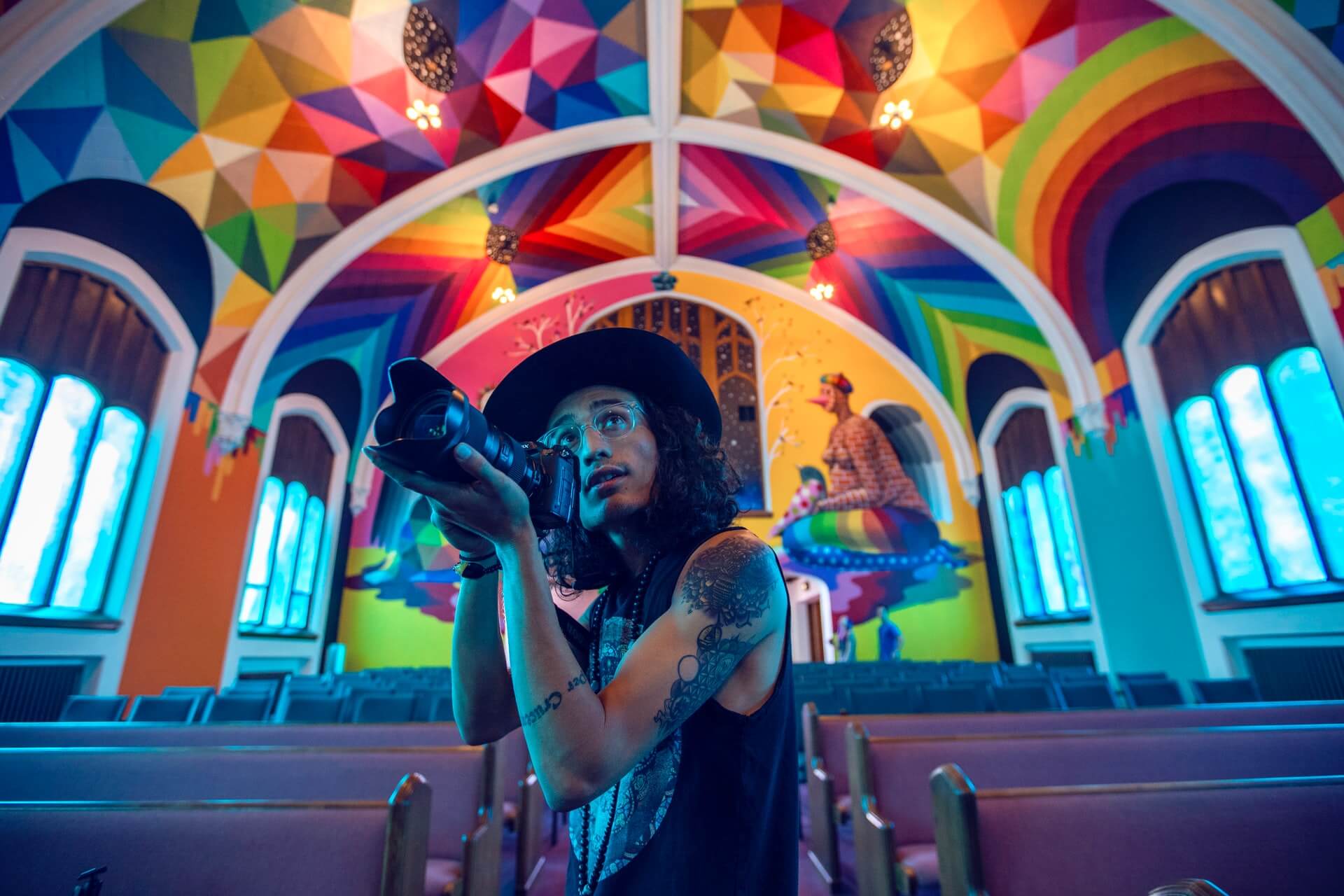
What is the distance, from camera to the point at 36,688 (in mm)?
4289

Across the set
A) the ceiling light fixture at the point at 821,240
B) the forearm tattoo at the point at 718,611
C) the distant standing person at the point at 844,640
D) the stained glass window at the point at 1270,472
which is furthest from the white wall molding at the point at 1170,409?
the forearm tattoo at the point at 718,611

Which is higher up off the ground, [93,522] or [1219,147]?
[1219,147]

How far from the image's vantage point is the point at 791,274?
9930 millimetres

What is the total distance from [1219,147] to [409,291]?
8501 mm

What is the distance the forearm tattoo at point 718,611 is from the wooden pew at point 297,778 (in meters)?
1.40

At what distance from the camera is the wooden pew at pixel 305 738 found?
2402 mm

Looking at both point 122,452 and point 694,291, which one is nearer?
point 122,452

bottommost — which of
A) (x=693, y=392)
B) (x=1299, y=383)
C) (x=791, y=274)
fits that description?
(x=693, y=392)

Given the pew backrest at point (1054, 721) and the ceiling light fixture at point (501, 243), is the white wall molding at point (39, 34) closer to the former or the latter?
the ceiling light fixture at point (501, 243)

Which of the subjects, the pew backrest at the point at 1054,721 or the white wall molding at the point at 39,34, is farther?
the white wall molding at the point at 39,34

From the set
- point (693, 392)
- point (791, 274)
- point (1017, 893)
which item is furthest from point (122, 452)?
point (791, 274)

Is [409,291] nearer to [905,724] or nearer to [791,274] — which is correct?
[791,274]

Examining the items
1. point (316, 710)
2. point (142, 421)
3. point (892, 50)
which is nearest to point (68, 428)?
point (142, 421)

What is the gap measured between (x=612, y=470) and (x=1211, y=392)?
6617 millimetres
